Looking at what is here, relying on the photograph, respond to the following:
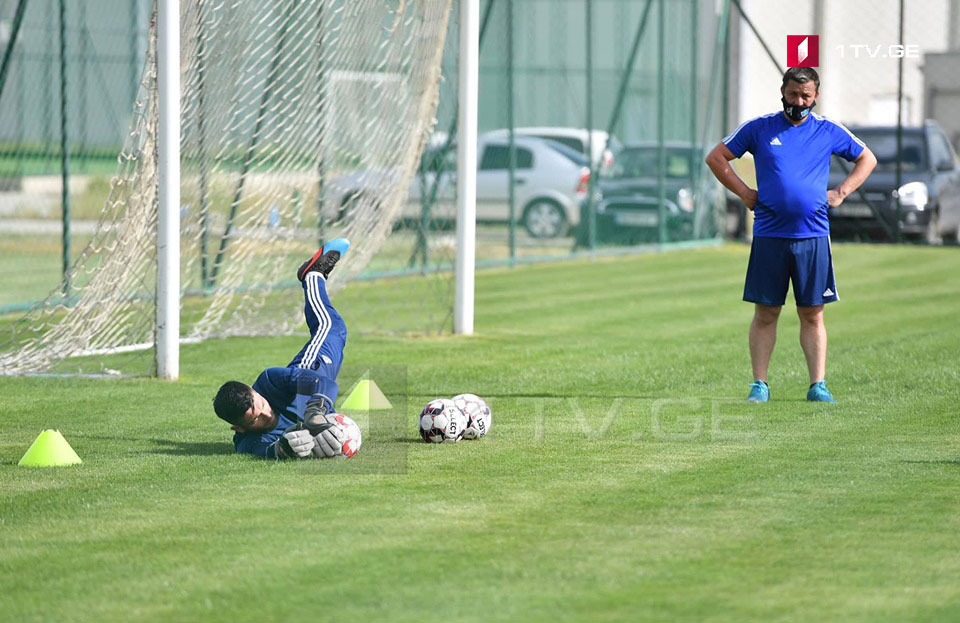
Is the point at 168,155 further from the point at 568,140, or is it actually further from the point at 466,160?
the point at 568,140

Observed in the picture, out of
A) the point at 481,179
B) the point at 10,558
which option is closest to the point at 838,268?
the point at 481,179

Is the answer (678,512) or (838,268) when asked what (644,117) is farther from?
(678,512)

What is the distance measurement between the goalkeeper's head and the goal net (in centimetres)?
316

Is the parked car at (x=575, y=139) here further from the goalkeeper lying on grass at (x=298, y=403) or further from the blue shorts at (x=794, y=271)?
the goalkeeper lying on grass at (x=298, y=403)

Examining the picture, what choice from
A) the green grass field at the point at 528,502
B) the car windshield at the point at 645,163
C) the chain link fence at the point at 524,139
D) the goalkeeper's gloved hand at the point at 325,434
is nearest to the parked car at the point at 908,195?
the car windshield at the point at 645,163

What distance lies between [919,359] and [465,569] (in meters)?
6.62

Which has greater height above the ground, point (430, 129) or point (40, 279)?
point (430, 129)

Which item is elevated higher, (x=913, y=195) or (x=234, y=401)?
(x=913, y=195)

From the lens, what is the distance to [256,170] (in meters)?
12.9

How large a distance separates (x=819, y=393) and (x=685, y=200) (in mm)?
15367

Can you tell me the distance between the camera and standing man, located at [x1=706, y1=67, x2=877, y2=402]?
921cm

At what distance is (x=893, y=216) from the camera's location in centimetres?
2270

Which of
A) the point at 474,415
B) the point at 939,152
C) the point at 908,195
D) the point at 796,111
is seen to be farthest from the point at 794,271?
the point at 939,152

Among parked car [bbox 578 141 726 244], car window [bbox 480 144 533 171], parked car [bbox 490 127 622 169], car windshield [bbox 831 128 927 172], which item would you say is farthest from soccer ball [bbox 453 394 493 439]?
car windshield [bbox 831 128 927 172]
